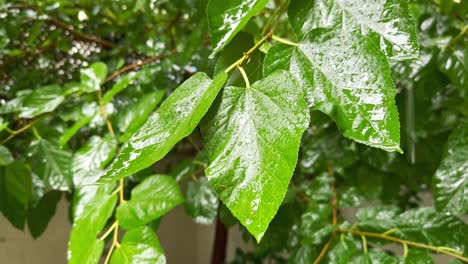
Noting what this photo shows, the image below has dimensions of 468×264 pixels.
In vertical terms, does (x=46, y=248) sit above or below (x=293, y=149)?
below

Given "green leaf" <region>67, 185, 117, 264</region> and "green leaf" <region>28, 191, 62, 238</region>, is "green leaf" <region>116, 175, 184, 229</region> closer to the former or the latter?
"green leaf" <region>67, 185, 117, 264</region>

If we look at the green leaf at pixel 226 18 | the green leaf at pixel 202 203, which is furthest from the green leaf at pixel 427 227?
the green leaf at pixel 226 18

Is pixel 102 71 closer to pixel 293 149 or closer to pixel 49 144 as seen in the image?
pixel 49 144

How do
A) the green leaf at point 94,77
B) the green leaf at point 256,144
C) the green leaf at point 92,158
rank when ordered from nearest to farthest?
the green leaf at point 256,144 < the green leaf at point 92,158 < the green leaf at point 94,77

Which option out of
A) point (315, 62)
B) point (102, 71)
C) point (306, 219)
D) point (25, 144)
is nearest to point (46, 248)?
point (25, 144)

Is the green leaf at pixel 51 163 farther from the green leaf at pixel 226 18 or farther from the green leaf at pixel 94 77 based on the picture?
the green leaf at pixel 226 18

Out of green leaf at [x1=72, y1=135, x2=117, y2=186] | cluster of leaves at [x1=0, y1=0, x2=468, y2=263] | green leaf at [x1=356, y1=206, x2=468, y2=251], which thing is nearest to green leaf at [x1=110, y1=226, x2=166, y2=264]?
cluster of leaves at [x1=0, y1=0, x2=468, y2=263]

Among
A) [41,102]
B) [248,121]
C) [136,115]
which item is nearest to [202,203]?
[136,115]
